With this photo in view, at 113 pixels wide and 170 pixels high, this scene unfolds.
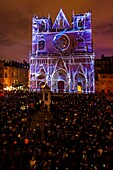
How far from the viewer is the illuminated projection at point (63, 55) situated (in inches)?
2148

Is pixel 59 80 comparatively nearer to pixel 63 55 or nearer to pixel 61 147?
pixel 63 55

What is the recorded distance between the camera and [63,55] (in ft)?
184

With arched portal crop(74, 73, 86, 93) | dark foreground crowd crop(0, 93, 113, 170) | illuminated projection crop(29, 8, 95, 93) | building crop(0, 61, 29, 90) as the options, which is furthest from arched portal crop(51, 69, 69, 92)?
dark foreground crowd crop(0, 93, 113, 170)

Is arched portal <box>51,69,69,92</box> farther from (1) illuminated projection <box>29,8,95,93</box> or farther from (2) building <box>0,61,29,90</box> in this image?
(2) building <box>0,61,29,90</box>

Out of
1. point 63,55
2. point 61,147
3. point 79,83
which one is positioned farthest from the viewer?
point 63,55

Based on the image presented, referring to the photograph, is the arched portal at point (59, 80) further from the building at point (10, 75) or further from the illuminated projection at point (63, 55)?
the building at point (10, 75)

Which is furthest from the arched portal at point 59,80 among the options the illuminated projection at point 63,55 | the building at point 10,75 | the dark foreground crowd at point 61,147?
the dark foreground crowd at point 61,147

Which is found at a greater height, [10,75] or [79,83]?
[10,75]

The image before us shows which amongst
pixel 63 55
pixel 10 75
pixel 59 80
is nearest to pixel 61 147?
pixel 59 80

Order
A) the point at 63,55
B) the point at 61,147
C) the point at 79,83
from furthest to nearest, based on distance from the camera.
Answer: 1. the point at 63,55
2. the point at 79,83
3. the point at 61,147

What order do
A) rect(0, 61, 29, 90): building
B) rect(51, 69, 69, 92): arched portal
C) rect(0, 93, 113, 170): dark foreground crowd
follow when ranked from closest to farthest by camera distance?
rect(0, 93, 113, 170): dark foreground crowd < rect(51, 69, 69, 92): arched portal < rect(0, 61, 29, 90): building

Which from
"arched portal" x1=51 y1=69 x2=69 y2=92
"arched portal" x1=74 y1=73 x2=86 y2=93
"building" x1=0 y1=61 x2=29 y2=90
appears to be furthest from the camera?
"building" x1=0 y1=61 x2=29 y2=90

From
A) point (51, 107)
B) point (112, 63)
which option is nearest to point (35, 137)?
point (51, 107)

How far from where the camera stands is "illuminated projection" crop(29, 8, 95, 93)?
54.6 metres
